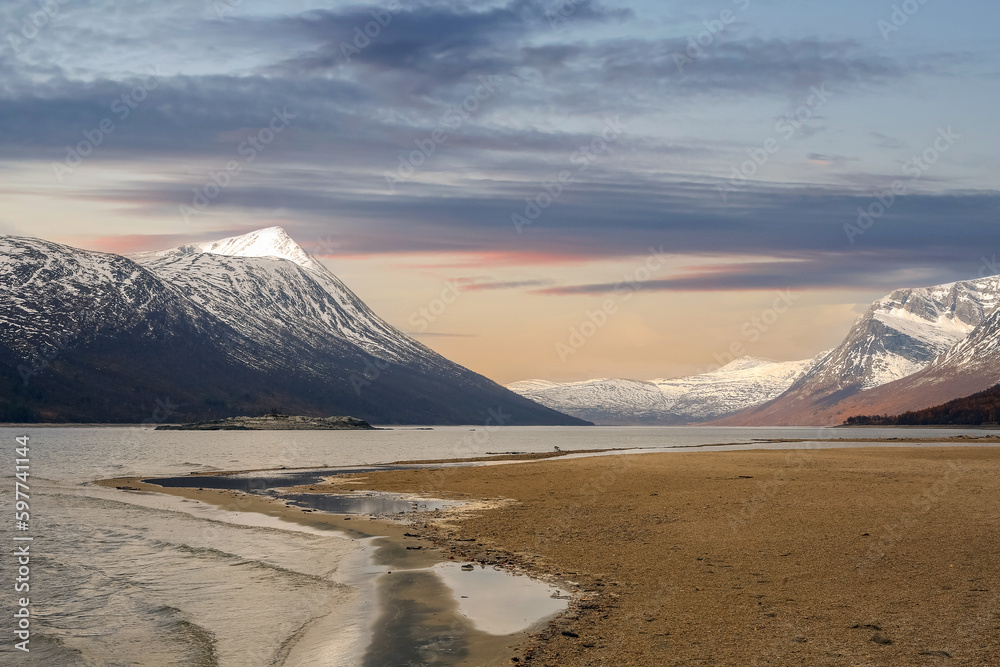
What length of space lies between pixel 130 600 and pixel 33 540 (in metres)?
15.8

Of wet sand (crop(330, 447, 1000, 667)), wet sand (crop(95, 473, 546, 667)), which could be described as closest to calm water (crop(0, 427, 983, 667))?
wet sand (crop(95, 473, 546, 667))

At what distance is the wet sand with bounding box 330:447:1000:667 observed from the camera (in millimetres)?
18656

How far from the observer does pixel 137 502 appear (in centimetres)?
5488

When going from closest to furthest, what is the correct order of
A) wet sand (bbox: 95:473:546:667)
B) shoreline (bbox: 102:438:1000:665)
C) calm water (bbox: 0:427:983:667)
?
shoreline (bbox: 102:438:1000:665) < wet sand (bbox: 95:473:546:667) < calm water (bbox: 0:427:983:667)

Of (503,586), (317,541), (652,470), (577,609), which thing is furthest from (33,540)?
(652,470)

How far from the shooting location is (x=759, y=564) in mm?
27234

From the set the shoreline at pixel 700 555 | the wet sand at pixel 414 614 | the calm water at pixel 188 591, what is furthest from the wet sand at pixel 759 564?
the calm water at pixel 188 591

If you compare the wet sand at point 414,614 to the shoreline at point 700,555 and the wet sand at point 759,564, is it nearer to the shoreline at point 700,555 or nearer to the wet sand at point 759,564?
the shoreline at point 700,555

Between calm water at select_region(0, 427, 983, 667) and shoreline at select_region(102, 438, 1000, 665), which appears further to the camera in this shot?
calm water at select_region(0, 427, 983, 667)

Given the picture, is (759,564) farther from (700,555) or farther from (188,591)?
(188,591)

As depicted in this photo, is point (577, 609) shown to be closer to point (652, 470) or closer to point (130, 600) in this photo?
point (130, 600)

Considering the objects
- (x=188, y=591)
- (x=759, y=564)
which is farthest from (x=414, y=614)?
(x=759, y=564)

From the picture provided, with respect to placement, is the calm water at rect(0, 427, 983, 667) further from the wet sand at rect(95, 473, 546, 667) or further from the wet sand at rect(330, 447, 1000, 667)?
the wet sand at rect(330, 447, 1000, 667)

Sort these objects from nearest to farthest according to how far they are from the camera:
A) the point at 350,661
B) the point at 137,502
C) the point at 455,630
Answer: the point at 350,661
the point at 455,630
the point at 137,502
